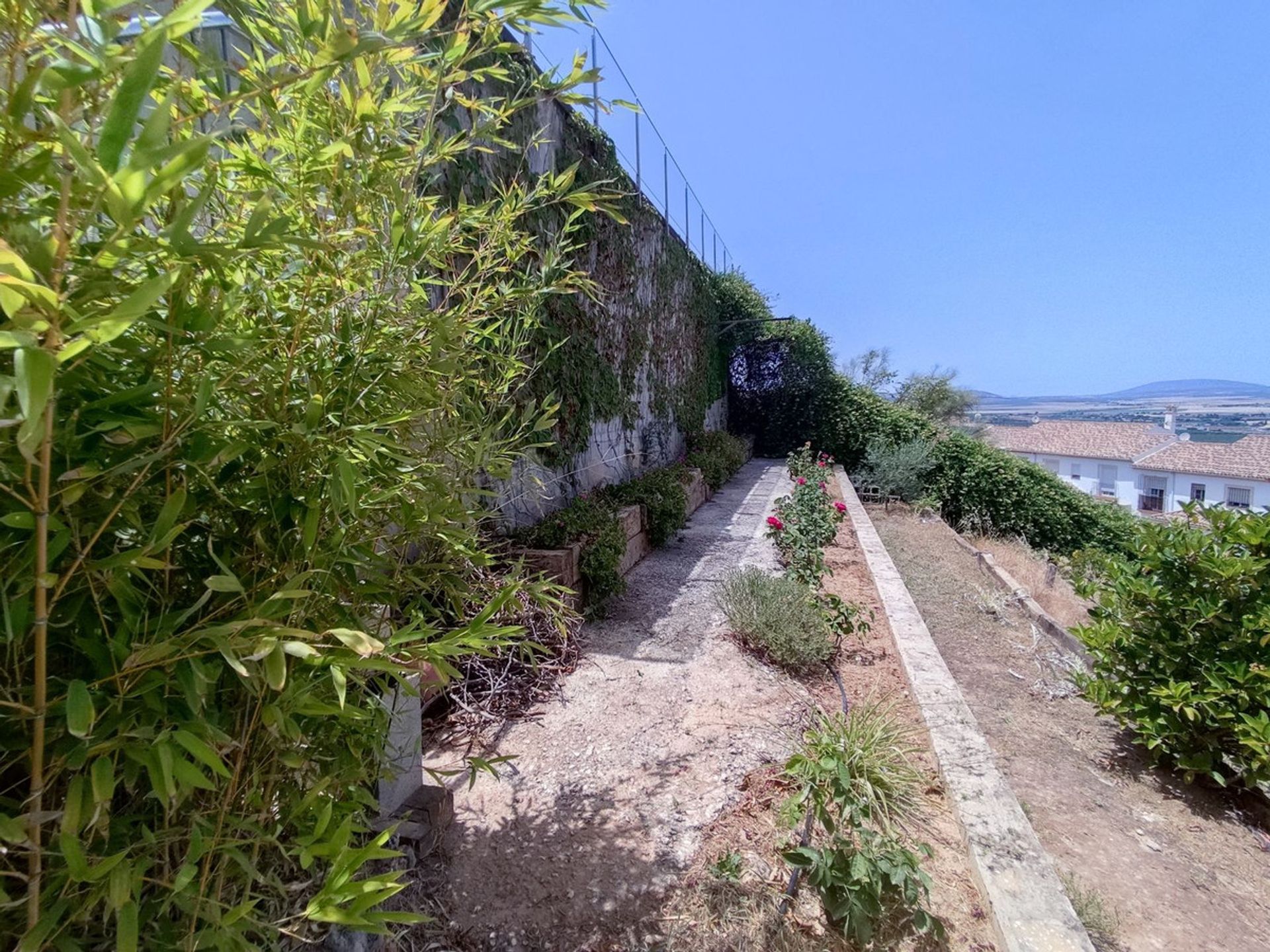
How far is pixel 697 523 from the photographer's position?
667cm

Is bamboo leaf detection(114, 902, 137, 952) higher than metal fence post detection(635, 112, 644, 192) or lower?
lower

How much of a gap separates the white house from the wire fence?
21535 millimetres

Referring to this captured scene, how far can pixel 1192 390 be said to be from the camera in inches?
3339

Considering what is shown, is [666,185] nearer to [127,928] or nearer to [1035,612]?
[1035,612]

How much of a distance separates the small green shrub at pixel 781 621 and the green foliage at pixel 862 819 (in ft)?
1.58

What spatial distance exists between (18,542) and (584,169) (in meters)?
5.05

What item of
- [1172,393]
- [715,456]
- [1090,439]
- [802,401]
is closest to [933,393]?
[802,401]

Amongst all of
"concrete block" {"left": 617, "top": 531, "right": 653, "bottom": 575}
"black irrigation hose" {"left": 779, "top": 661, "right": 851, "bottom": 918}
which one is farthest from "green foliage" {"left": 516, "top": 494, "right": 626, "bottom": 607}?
"black irrigation hose" {"left": 779, "top": 661, "right": 851, "bottom": 918}

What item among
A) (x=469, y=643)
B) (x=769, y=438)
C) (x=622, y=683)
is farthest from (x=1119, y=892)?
(x=769, y=438)

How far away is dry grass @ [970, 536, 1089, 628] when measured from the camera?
5605 mm

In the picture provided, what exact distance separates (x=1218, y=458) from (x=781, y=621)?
144 feet

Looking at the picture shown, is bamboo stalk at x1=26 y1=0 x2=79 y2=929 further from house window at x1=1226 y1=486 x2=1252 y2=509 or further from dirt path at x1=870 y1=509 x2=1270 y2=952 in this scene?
house window at x1=1226 y1=486 x2=1252 y2=509

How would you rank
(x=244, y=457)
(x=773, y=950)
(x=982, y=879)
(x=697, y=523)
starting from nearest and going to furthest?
(x=244, y=457)
(x=773, y=950)
(x=982, y=879)
(x=697, y=523)

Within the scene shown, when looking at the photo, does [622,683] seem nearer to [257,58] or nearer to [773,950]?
[773,950]
